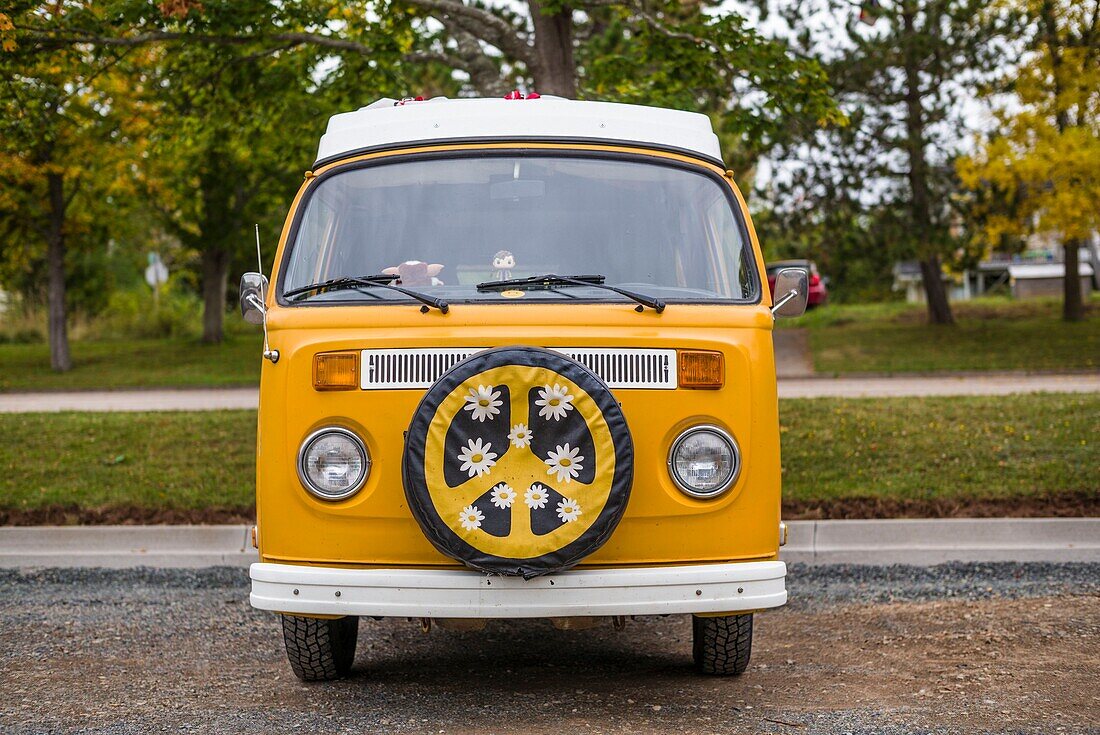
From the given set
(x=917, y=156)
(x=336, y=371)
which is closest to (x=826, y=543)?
(x=336, y=371)

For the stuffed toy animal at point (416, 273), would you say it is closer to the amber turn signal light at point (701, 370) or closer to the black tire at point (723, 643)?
the amber turn signal light at point (701, 370)

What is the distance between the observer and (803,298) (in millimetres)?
5332

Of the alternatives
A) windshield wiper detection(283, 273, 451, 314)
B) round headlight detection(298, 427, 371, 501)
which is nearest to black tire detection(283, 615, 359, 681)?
round headlight detection(298, 427, 371, 501)

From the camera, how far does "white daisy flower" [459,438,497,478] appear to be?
4.36m

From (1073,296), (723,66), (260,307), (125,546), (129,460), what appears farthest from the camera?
(1073,296)

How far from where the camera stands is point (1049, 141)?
19844 mm

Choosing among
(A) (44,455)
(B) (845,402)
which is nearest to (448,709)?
(A) (44,455)

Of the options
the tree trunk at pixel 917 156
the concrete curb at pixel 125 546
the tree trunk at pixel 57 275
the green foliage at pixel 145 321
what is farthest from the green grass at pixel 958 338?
the green foliage at pixel 145 321

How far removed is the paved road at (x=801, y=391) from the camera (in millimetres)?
15648

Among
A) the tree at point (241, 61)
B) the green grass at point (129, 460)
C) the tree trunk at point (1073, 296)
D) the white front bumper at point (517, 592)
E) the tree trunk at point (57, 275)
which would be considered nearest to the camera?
the white front bumper at point (517, 592)

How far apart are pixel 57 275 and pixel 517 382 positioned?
21742 millimetres

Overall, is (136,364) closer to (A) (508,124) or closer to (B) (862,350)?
(B) (862,350)

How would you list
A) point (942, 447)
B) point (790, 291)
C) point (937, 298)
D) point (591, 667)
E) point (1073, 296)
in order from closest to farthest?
1. point (790, 291)
2. point (591, 667)
3. point (942, 447)
4. point (1073, 296)
5. point (937, 298)

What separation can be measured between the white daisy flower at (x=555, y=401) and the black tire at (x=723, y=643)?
4.69 ft
